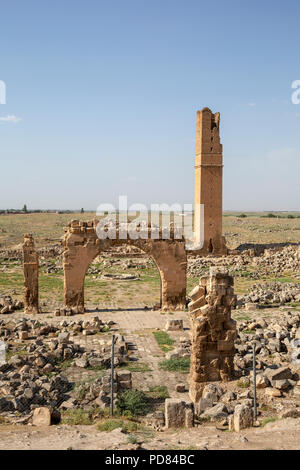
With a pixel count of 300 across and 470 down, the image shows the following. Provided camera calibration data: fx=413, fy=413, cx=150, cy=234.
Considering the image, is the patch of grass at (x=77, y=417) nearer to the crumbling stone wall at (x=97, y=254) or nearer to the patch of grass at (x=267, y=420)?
the patch of grass at (x=267, y=420)

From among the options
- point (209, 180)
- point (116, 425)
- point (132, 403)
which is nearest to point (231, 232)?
point (209, 180)

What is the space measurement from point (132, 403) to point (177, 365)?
3.02 metres

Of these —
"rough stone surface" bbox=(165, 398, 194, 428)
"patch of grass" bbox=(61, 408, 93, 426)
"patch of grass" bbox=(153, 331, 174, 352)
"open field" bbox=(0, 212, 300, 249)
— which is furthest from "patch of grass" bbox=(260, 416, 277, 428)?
"open field" bbox=(0, 212, 300, 249)

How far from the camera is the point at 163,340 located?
14211mm

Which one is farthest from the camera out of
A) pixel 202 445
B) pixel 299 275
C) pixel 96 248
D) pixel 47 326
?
pixel 299 275

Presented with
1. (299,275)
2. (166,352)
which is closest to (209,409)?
(166,352)

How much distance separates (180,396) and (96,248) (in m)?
9.48

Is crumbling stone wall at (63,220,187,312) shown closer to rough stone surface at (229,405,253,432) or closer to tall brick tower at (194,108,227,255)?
rough stone surface at (229,405,253,432)

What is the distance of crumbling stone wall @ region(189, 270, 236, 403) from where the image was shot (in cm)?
947

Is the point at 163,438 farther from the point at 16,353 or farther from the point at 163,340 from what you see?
the point at 163,340

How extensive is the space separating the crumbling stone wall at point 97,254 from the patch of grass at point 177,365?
6.60 m

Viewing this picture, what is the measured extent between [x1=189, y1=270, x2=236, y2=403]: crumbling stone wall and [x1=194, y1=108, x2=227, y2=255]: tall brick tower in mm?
25410

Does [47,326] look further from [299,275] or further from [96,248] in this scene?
[299,275]

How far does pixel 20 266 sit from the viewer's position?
107 ft
